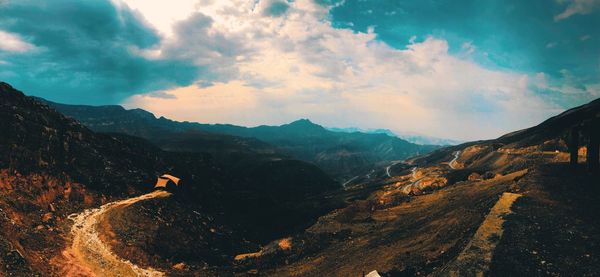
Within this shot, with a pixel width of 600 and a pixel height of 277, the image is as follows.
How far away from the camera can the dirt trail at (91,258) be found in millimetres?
51812

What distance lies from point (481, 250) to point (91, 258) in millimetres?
53858

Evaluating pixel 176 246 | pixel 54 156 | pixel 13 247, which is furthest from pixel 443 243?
pixel 54 156

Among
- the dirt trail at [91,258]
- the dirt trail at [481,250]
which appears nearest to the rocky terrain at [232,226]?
the dirt trail at [481,250]

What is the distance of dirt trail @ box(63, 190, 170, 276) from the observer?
170ft

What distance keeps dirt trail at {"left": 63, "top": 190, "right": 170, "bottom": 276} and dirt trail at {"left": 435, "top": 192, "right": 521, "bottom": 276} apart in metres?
43.8

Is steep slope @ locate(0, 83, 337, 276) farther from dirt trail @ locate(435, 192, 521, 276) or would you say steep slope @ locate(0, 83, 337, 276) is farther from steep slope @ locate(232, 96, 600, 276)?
dirt trail @ locate(435, 192, 521, 276)

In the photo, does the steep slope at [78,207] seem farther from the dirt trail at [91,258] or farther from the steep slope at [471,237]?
the steep slope at [471,237]

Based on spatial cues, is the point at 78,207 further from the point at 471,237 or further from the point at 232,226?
the point at 471,237

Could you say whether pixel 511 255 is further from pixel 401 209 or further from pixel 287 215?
pixel 287 215

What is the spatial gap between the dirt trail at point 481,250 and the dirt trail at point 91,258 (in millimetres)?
43765

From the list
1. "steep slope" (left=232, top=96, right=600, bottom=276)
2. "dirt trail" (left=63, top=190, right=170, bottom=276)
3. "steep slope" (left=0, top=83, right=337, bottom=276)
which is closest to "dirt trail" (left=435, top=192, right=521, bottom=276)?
"steep slope" (left=232, top=96, right=600, bottom=276)

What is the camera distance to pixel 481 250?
121ft

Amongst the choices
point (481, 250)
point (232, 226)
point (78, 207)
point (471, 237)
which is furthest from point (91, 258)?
point (481, 250)

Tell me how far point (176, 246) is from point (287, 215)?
222ft
